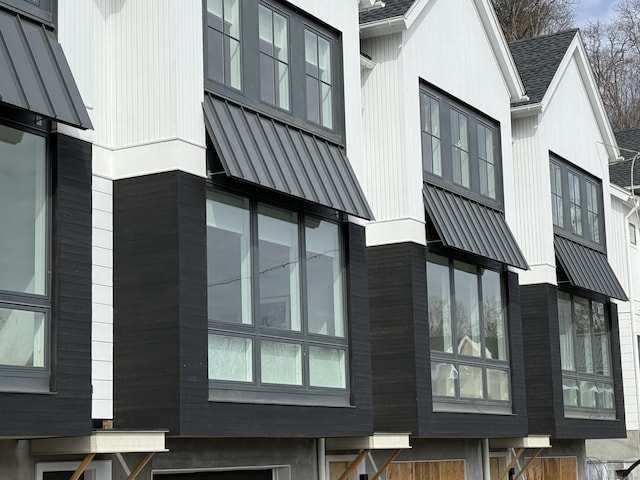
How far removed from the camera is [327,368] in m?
15.0

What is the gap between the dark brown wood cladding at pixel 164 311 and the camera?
12.5 metres

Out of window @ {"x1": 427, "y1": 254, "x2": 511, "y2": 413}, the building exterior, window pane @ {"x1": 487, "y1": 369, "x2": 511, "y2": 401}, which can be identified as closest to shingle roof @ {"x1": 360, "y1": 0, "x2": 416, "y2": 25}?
the building exterior

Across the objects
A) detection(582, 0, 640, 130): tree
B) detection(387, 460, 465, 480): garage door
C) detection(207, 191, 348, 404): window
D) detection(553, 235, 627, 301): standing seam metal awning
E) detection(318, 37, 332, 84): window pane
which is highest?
detection(582, 0, 640, 130): tree

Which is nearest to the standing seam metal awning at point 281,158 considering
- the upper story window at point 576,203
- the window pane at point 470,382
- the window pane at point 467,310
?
the window pane at point 467,310

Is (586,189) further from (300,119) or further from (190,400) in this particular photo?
(190,400)

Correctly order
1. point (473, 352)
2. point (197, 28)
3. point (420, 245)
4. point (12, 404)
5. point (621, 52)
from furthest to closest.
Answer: point (621, 52)
point (473, 352)
point (420, 245)
point (197, 28)
point (12, 404)

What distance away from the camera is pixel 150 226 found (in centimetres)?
1279

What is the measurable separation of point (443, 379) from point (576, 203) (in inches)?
287

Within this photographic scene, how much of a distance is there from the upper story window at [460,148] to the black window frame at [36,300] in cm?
794

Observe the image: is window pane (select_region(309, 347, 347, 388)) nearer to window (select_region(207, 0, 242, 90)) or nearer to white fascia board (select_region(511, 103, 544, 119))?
window (select_region(207, 0, 242, 90))

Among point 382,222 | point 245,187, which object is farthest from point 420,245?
point 245,187

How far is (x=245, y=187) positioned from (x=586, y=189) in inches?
486

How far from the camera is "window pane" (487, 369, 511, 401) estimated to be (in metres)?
19.3

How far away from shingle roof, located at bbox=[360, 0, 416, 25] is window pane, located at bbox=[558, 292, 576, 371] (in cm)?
719
